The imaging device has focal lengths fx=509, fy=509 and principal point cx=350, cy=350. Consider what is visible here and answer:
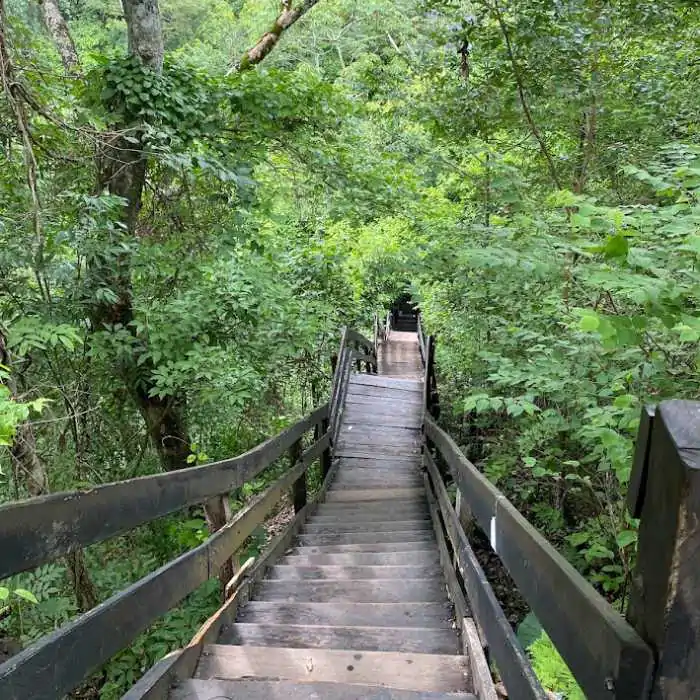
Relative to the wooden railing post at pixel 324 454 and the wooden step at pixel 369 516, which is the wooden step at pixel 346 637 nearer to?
the wooden step at pixel 369 516

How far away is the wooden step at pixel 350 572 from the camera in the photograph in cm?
347

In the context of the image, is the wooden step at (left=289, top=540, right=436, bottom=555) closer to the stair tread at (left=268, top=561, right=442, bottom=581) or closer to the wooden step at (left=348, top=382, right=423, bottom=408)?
the stair tread at (left=268, top=561, right=442, bottom=581)

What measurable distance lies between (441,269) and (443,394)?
4.17 meters

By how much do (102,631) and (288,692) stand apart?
0.81m

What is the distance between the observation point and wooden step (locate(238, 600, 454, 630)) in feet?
9.11

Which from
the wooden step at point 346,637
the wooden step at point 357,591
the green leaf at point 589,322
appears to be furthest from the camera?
the wooden step at point 357,591

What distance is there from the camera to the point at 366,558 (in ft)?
13.0

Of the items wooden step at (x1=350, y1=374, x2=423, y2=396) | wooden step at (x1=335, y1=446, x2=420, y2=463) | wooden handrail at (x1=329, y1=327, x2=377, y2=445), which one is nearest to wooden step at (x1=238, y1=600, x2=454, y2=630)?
wooden handrail at (x1=329, y1=327, x2=377, y2=445)

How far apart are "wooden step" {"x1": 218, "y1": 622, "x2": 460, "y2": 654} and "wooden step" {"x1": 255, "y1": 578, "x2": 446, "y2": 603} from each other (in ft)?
1.70

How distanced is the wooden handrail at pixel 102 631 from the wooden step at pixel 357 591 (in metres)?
0.86

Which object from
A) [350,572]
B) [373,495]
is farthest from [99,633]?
[373,495]

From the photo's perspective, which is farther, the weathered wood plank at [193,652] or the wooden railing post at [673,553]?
the weathered wood plank at [193,652]

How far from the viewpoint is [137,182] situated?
5.54 metres

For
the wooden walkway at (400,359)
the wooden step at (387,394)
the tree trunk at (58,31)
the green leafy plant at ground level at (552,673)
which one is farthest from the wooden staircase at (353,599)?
the wooden walkway at (400,359)
